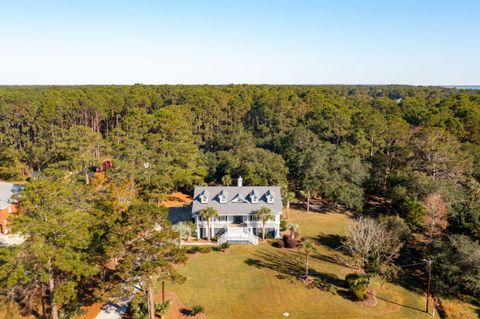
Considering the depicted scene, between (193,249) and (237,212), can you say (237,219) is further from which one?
(193,249)

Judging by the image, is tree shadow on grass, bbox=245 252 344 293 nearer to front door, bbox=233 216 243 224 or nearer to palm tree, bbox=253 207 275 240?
palm tree, bbox=253 207 275 240

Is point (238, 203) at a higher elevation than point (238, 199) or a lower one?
lower

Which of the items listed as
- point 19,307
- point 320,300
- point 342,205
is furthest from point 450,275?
point 19,307

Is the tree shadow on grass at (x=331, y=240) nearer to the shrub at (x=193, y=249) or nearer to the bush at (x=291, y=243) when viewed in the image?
the bush at (x=291, y=243)

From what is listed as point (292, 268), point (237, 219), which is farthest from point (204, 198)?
Answer: point (292, 268)

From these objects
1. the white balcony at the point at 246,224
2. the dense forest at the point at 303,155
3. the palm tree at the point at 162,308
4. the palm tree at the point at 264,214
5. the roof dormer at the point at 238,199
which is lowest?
the palm tree at the point at 162,308

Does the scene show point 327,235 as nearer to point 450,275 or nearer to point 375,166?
point 450,275

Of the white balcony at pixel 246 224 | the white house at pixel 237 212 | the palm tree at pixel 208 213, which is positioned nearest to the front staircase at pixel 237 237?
the white house at pixel 237 212
